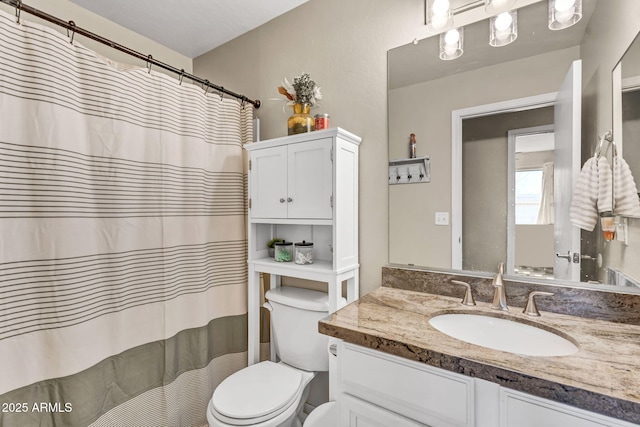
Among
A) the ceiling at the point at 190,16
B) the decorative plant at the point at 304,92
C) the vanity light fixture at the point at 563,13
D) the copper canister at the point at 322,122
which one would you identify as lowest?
Answer: the copper canister at the point at 322,122

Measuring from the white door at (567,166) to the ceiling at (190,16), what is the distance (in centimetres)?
146

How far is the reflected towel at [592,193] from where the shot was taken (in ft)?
3.22

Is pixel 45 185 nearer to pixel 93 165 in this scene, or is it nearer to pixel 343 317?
pixel 93 165

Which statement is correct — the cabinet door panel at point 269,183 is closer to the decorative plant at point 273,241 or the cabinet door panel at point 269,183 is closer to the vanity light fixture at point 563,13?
the decorative plant at point 273,241

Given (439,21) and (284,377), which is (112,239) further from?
(439,21)

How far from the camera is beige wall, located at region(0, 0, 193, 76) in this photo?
1637mm

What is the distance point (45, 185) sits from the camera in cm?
117

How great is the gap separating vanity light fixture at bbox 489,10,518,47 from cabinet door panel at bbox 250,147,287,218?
1047 millimetres

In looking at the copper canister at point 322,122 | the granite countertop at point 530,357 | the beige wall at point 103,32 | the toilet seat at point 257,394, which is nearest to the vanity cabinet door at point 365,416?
the granite countertop at point 530,357

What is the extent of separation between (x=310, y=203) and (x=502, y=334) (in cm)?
95

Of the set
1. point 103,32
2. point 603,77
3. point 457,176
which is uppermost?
point 103,32

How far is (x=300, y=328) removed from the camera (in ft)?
5.02

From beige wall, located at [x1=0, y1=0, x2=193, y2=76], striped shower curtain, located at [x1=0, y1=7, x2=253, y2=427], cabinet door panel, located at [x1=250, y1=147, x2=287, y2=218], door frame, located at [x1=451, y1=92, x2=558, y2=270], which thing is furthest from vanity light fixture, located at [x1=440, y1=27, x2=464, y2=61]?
beige wall, located at [x1=0, y1=0, x2=193, y2=76]

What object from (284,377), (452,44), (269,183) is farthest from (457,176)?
(284,377)
